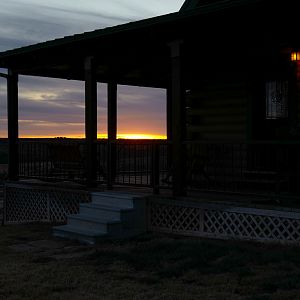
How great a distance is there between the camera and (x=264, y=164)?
39.5 feet

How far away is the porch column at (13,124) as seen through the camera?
14.5 m

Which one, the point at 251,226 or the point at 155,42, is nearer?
the point at 251,226

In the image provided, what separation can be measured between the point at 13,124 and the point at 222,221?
700 cm

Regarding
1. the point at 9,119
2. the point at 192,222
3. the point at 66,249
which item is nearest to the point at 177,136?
the point at 192,222

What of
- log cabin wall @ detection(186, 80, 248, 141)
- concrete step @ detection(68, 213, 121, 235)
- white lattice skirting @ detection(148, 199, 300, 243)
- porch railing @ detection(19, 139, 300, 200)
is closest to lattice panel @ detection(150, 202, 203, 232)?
white lattice skirting @ detection(148, 199, 300, 243)

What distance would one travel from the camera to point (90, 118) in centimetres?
1234

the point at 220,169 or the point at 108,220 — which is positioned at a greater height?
the point at 220,169

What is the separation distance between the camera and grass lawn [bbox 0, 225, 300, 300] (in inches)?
249

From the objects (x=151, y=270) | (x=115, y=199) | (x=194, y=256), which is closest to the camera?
(x=151, y=270)

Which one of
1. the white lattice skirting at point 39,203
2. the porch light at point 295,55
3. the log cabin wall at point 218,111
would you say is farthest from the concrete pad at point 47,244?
the porch light at point 295,55

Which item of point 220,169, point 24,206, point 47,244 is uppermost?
point 220,169

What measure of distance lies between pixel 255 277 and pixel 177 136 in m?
4.05

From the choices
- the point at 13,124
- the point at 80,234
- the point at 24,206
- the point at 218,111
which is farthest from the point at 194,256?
the point at 13,124

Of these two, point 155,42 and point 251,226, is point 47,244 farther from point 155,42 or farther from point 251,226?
point 155,42
